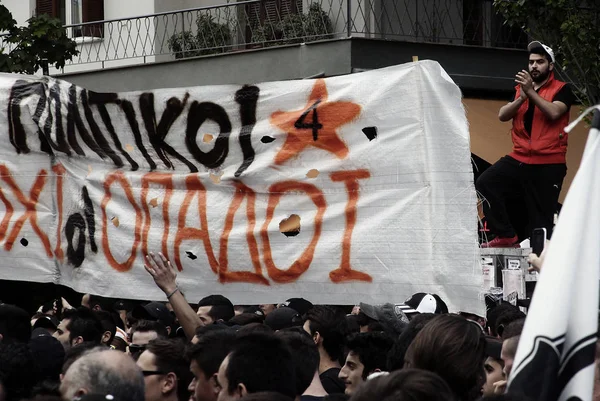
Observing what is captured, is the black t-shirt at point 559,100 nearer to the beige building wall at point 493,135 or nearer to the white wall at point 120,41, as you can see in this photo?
the beige building wall at point 493,135

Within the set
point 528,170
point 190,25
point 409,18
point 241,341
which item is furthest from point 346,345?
point 190,25

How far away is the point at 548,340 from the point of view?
3195mm

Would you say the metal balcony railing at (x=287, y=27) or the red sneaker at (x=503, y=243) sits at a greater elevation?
the metal balcony railing at (x=287, y=27)

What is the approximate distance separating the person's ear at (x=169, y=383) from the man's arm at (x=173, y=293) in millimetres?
880

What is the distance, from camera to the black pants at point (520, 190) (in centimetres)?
775

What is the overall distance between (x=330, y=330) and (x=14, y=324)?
65.7 inches

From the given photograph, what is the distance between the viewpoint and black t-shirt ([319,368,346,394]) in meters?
5.65

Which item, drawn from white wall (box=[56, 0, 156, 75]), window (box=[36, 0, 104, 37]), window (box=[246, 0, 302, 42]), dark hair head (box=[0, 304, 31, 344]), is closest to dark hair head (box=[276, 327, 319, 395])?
dark hair head (box=[0, 304, 31, 344])

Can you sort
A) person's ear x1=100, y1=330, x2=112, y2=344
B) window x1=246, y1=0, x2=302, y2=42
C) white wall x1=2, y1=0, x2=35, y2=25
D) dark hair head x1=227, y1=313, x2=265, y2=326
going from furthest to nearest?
1. white wall x1=2, y1=0, x2=35, y2=25
2. window x1=246, y1=0, x2=302, y2=42
3. person's ear x1=100, y1=330, x2=112, y2=344
4. dark hair head x1=227, y1=313, x2=265, y2=326

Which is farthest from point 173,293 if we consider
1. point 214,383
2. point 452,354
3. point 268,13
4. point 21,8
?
point 21,8

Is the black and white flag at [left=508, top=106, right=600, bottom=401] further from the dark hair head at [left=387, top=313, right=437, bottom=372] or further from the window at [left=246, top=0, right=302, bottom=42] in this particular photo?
the window at [left=246, top=0, right=302, bottom=42]

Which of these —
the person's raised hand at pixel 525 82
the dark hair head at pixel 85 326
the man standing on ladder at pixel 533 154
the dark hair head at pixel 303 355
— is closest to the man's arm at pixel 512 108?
the man standing on ladder at pixel 533 154

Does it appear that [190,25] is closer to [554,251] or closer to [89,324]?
[89,324]

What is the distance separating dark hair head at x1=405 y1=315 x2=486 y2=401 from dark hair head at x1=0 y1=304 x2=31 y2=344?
2.70 m
